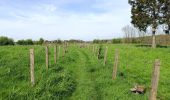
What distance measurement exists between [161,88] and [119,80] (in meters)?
2.13

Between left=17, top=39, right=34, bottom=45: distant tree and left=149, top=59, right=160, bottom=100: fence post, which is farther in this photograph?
left=17, top=39, right=34, bottom=45: distant tree

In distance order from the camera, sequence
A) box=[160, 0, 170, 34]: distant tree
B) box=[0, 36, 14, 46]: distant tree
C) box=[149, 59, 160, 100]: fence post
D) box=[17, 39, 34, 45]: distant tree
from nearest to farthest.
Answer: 1. box=[149, 59, 160, 100]: fence post
2. box=[160, 0, 170, 34]: distant tree
3. box=[0, 36, 14, 46]: distant tree
4. box=[17, 39, 34, 45]: distant tree

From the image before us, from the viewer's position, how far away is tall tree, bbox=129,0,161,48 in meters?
57.0

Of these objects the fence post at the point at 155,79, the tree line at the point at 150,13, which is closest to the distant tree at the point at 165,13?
the tree line at the point at 150,13

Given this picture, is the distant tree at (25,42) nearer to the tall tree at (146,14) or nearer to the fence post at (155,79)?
the tall tree at (146,14)

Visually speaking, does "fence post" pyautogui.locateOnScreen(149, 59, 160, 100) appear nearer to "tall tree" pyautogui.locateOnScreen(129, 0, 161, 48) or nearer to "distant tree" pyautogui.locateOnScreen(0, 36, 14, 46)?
"tall tree" pyautogui.locateOnScreen(129, 0, 161, 48)

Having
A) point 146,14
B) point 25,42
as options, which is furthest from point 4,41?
point 146,14

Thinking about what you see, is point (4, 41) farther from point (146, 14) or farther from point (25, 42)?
point (146, 14)

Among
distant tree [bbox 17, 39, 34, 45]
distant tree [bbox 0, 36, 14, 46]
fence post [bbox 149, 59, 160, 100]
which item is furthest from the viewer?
distant tree [bbox 17, 39, 34, 45]

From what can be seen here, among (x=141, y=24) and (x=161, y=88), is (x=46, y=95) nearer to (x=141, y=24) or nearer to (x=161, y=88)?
(x=161, y=88)

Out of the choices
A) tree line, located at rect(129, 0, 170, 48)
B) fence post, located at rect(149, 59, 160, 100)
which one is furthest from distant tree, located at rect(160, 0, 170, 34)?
fence post, located at rect(149, 59, 160, 100)

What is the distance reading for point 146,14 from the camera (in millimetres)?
57688

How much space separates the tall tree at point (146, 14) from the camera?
5703cm

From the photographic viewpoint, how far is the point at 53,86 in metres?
12.6
